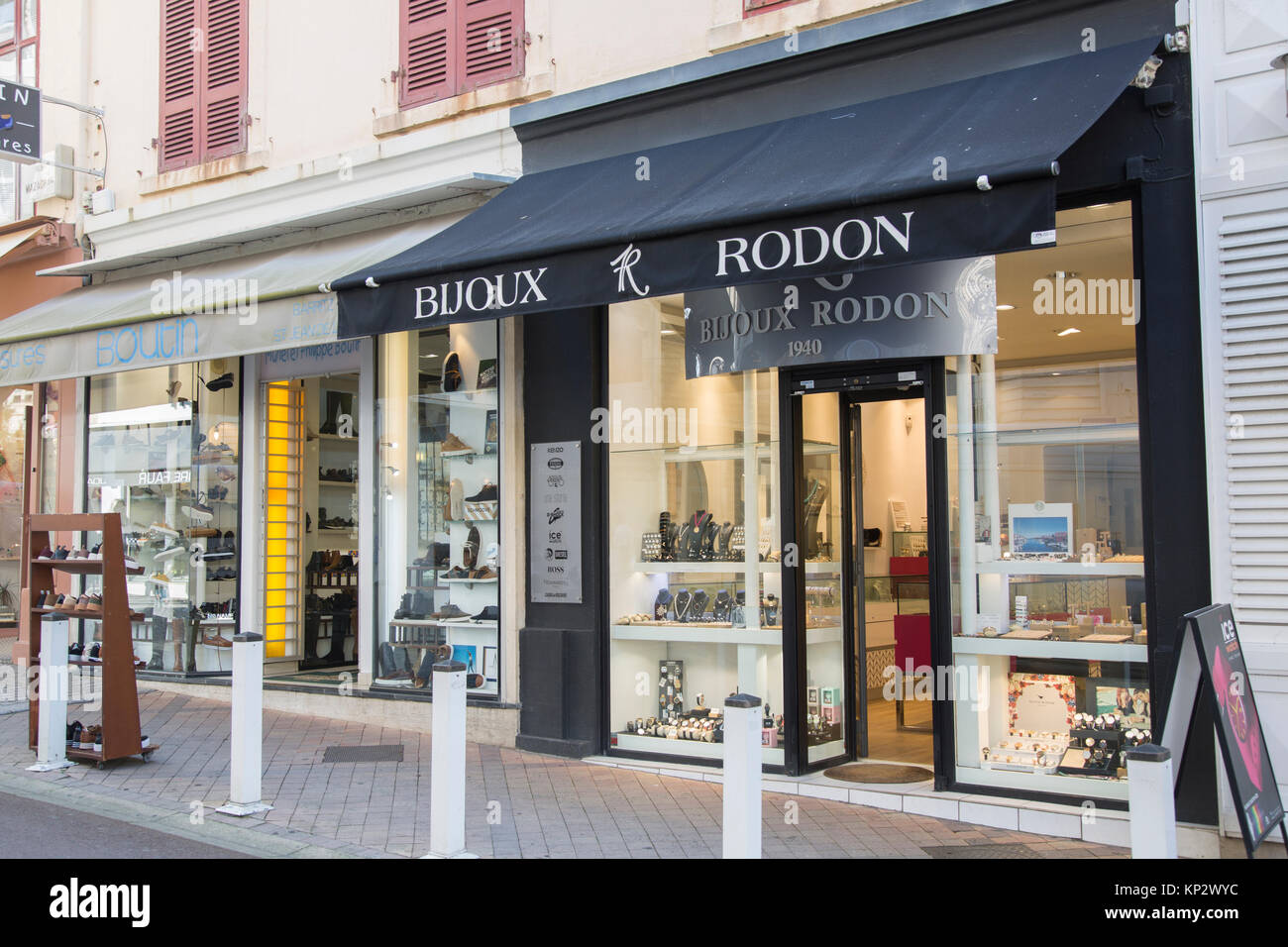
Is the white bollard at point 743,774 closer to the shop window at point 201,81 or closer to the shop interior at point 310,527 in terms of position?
the shop interior at point 310,527

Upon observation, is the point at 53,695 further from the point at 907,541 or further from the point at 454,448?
the point at 907,541

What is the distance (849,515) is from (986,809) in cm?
227

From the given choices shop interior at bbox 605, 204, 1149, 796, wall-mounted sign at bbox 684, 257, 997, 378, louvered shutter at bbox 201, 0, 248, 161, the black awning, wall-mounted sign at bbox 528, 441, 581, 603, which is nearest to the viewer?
the black awning

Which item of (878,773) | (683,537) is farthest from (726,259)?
(878,773)

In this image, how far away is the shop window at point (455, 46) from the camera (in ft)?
30.0

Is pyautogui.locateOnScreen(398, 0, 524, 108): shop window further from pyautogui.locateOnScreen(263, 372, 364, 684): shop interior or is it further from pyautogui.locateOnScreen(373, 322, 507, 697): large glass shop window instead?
pyautogui.locateOnScreen(263, 372, 364, 684): shop interior

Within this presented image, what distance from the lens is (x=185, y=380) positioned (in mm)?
11531

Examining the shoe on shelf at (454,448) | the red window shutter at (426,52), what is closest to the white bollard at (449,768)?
the shoe on shelf at (454,448)

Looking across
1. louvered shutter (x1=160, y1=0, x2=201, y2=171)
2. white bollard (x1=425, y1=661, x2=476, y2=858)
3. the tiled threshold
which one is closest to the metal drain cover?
the tiled threshold

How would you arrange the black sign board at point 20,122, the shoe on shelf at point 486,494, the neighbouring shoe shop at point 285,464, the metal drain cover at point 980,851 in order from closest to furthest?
the metal drain cover at point 980,851
the shoe on shelf at point 486,494
the neighbouring shoe shop at point 285,464
the black sign board at point 20,122

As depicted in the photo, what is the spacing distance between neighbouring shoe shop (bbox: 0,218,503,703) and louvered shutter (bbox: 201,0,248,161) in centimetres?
128

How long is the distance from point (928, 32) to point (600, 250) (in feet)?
7.88

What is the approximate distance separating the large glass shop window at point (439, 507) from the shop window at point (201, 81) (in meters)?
3.02

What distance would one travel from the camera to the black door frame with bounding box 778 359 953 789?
22.9 feet
